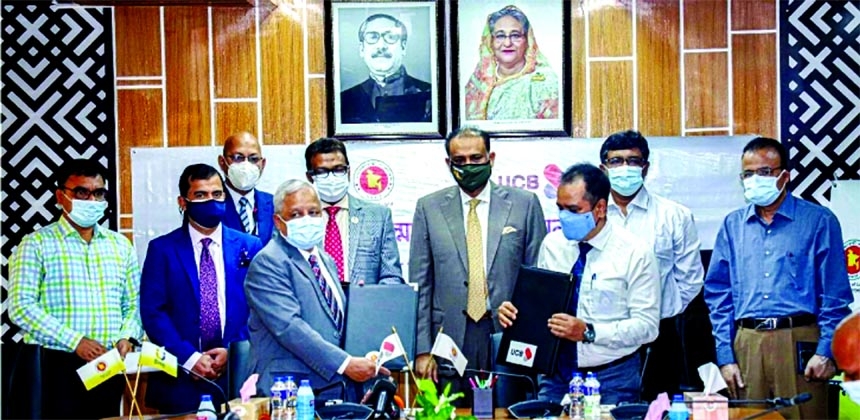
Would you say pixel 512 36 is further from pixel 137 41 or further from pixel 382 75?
pixel 137 41

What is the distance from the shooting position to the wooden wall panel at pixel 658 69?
6980 millimetres

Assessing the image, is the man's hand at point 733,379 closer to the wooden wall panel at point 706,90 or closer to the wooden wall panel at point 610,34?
A: the wooden wall panel at point 706,90

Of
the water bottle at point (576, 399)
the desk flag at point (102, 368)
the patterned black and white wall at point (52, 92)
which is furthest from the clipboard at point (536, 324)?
the patterned black and white wall at point (52, 92)

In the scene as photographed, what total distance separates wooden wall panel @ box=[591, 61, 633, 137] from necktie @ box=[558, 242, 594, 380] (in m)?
1.16

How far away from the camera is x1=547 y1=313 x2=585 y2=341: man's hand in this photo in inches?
231

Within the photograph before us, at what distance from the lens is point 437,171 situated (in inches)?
273

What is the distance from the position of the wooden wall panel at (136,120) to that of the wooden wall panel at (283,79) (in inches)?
28.2

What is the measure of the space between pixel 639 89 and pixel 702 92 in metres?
0.42

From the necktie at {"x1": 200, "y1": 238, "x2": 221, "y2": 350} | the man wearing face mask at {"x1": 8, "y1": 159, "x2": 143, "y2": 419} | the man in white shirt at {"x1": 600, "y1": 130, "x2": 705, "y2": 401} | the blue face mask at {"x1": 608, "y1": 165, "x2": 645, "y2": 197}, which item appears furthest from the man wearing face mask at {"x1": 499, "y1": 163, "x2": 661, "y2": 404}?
the man wearing face mask at {"x1": 8, "y1": 159, "x2": 143, "y2": 419}

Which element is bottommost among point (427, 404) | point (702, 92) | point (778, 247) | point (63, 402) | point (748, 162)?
point (63, 402)

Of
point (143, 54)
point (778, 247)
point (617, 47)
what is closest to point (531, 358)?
point (778, 247)

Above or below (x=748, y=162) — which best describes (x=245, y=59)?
above

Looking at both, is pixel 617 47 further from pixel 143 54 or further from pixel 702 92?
pixel 143 54

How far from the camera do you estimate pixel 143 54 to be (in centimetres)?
698
